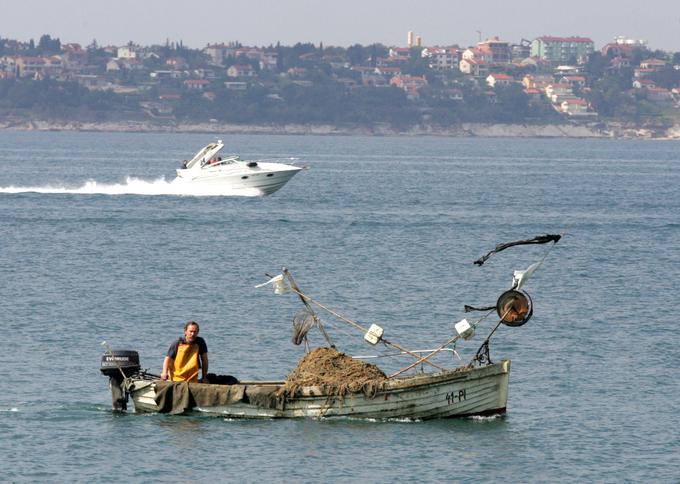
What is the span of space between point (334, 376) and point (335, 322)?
51.6ft

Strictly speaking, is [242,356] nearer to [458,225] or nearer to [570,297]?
[570,297]

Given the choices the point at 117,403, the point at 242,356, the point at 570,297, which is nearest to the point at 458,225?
the point at 570,297

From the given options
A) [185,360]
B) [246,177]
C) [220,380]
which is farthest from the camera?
[246,177]

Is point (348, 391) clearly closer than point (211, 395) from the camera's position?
Yes

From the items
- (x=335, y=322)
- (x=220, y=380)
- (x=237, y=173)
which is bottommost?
(x=237, y=173)

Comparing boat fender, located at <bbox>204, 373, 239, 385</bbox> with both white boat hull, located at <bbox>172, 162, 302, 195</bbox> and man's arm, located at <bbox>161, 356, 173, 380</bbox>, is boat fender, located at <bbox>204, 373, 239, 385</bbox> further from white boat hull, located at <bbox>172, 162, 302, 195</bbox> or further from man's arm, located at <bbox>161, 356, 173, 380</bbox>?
white boat hull, located at <bbox>172, 162, 302, 195</bbox>

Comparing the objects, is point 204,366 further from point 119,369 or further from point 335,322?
point 335,322

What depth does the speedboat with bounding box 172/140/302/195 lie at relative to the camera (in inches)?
3930

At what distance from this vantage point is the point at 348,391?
1180 inches

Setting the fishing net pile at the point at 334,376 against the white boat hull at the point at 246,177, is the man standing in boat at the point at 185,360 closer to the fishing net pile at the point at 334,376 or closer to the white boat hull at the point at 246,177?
the fishing net pile at the point at 334,376

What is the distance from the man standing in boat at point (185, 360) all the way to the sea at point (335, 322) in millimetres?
949

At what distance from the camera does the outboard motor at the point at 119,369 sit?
3094 cm

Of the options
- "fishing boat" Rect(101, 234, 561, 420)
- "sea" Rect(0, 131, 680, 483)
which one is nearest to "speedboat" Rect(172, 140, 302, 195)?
"sea" Rect(0, 131, 680, 483)

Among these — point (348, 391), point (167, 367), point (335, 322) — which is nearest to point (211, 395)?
point (167, 367)
